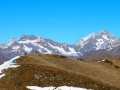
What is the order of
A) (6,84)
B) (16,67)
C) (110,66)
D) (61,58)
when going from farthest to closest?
(110,66), (61,58), (16,67), (6,84)

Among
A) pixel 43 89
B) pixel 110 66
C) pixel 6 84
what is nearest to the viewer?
pixel 43 89

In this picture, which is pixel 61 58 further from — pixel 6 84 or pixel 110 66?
pixel 6 84

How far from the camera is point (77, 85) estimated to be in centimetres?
4547

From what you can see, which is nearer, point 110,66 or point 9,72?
point 9,72

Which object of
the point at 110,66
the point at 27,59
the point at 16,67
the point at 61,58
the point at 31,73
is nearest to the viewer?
the point at 31,73

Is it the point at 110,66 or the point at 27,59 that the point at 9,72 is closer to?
the point at 27,59

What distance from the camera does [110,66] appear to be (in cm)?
10112

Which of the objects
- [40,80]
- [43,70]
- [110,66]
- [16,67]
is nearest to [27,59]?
[16,67]

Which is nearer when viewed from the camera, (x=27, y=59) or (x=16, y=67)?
(x=16, y=67)

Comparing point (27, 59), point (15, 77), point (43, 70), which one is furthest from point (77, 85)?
point (27, 59)

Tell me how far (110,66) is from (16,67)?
5600 centimetres

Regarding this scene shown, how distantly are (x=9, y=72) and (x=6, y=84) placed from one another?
20.0 feet

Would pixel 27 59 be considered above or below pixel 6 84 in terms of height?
above

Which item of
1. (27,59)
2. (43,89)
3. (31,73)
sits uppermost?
(27,59)
